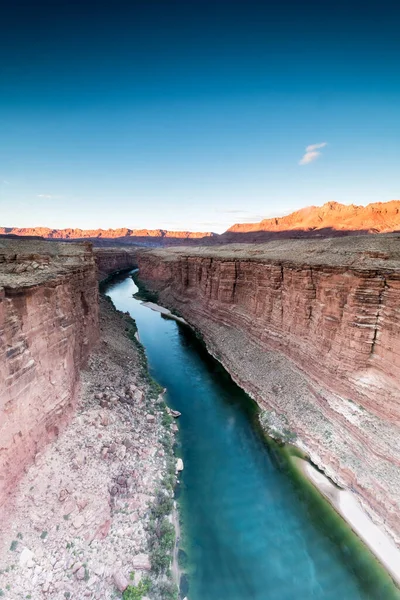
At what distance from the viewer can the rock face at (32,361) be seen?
824cm

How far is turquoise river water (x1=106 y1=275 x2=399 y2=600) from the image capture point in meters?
9.53

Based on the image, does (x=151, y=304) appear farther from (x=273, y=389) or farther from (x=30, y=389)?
(x=30, y=389)

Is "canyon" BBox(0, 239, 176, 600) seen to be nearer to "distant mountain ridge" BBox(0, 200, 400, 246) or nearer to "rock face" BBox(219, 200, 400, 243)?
"distant mountain ridge" BBox(0, 200, 400, 246)

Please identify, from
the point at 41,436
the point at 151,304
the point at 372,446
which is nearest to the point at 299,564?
the point at 372,446

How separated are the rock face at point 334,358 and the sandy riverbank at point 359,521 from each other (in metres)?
0.40

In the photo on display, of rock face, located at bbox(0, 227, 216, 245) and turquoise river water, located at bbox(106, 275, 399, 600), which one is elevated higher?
rock face, located at bbox(0, 227, 216, 245)

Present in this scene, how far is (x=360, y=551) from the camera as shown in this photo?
405 inches

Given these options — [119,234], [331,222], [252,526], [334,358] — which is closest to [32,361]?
[252,526]

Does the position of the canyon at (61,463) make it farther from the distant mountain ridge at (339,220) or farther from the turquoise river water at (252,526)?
the distant mountain ridge at (339,220)

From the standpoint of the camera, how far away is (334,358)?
1555 centimetres

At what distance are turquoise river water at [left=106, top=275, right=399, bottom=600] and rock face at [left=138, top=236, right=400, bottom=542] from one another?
1507mm

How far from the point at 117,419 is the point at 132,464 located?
233cm

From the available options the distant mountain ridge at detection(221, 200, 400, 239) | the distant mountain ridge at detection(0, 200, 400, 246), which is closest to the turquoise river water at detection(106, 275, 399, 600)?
the distant mountain ridge at detection(0, 200, 400, 246)

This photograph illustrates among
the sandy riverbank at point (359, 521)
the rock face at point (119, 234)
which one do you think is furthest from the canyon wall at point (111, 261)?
the rock face at point (119, 234)
